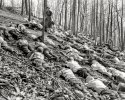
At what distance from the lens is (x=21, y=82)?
4.53 meters

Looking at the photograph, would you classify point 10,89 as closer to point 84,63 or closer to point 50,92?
point 50,92

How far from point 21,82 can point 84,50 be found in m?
6.07

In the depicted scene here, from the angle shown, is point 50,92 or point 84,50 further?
point 84,50

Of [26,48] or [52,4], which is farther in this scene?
[52,4]

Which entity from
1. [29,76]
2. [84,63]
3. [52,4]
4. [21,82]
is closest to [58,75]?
[29,76]

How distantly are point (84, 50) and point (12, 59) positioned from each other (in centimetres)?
526

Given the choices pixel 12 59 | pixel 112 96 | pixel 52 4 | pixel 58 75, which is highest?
→ pixel 52 4

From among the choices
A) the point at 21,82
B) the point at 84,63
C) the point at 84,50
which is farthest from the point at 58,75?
the point at 84,50

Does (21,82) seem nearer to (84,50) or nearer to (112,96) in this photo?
(112,96)

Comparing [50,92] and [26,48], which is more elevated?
[26,48]

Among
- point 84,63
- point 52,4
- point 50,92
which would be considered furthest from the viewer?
point 52,4

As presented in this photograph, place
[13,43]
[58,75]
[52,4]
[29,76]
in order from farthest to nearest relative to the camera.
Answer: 1. [52,4]
2. [13,43]
3. [58,75]
4. [29,76]

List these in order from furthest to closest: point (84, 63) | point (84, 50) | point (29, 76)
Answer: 1. point (84, 50)
2. point (84, 63)
3. point (29, 76)

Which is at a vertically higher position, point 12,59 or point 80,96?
point 12,59
